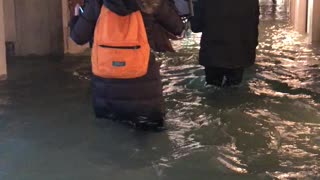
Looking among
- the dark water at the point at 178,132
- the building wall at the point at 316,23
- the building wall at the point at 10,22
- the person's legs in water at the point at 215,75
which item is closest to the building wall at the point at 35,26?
the building wall at the point at 10,22

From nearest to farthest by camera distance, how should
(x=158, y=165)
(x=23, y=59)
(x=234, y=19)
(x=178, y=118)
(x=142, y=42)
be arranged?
(x=158, y=165)
(x=142, y=42)
(x=178, y=118)
(x=234, y=19)
(x=23, y=59)

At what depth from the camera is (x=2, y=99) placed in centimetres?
650

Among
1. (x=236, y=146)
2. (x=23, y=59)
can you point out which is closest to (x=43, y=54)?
(x=23, y=59)

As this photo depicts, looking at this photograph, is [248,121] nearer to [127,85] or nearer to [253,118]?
[253,118]

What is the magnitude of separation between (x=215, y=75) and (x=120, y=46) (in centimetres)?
223

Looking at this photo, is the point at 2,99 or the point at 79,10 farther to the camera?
the point at 2,99

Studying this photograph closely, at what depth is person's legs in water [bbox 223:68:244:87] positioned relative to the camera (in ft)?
21.8

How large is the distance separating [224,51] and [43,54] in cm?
377

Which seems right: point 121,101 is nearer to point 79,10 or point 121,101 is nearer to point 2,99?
point 79,10

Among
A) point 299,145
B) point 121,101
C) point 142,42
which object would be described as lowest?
point 299,145

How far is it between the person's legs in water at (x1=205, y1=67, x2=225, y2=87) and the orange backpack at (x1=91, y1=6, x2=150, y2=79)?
6.38 ft

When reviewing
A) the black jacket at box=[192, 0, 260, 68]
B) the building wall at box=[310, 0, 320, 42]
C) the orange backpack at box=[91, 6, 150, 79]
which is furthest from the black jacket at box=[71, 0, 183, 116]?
the building wall at box=[310, 0, 320, 42]

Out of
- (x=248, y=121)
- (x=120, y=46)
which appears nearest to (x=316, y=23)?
(x=248, y=121)

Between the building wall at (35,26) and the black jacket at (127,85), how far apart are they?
421 cm
